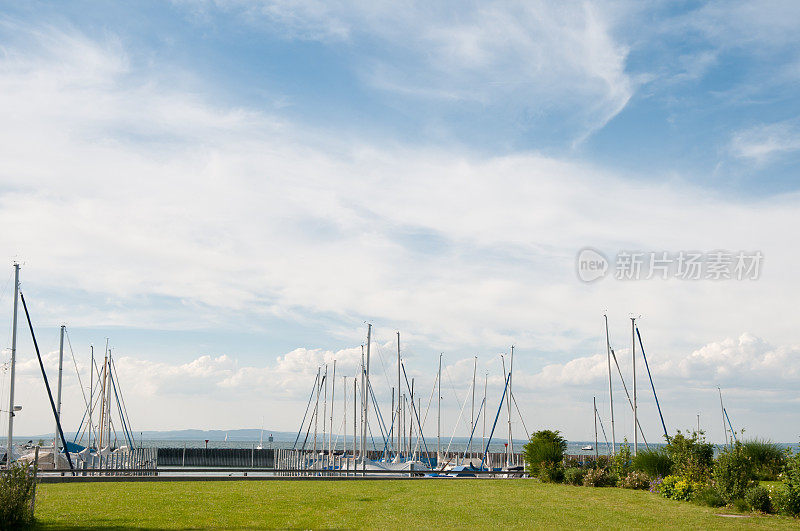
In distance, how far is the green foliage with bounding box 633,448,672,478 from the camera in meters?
30.8

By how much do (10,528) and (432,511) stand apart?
12.0 meters

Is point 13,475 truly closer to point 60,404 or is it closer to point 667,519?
point 667,519

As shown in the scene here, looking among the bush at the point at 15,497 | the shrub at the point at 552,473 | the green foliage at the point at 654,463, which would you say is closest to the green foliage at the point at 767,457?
A: the green foliage at the point at 654,463

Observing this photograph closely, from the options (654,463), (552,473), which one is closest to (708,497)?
(654,463)

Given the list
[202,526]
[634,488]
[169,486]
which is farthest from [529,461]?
[202,526]

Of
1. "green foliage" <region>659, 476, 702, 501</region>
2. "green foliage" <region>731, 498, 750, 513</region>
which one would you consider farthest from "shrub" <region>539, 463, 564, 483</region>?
"green foliage" <region>731, 498, 750, 513</region>

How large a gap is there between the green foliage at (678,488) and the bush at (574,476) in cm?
602

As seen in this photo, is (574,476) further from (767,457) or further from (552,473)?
(767,457)

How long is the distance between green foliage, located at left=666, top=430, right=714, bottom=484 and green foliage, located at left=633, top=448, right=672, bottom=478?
7.07 ft

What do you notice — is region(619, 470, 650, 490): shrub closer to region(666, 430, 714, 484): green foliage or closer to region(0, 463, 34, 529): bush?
region(666, 430, 714, 484): green foliage

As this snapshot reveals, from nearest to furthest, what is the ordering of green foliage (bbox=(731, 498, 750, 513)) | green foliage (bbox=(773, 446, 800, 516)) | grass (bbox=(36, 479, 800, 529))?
grass (bbox=(36, 479, 800, 529)), green foliage (bbox=(773, 446, 800, 516)), green foliage (bbox=(731, 498, 750, 513))

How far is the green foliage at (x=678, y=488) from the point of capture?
83.0 feet

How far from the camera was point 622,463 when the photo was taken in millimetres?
32750

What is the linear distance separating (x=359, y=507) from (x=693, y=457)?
1305 cm
